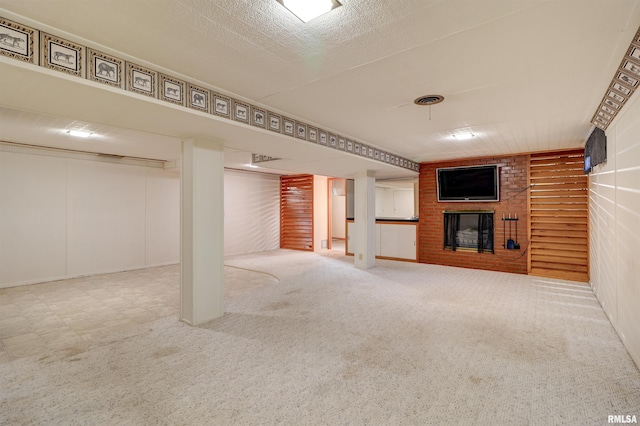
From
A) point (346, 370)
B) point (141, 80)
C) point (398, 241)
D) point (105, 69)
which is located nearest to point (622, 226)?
point (346, 370)

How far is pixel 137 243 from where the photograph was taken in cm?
636

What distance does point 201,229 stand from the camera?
3318 millimetres

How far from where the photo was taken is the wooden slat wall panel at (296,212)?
8.87 meters

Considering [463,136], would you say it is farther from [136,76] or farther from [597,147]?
[136,76]

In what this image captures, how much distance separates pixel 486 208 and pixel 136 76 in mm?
6223

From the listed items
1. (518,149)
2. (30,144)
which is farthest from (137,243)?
(518,149)

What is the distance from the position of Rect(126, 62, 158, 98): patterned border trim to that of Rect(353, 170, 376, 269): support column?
451cm

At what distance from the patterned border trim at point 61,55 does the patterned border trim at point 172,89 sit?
49 cm

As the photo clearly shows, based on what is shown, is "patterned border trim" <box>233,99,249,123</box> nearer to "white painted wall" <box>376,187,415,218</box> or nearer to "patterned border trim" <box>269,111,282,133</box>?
"patterned border trim" <box>269,111,282,133</box>

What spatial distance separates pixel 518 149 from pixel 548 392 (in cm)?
442

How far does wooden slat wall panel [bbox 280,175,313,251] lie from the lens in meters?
8.87

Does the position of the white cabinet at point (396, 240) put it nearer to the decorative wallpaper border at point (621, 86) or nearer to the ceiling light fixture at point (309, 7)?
the decorative wallpaper border at point (621, 86)

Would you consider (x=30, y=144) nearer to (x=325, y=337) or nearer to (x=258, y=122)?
(x=258, y=122)

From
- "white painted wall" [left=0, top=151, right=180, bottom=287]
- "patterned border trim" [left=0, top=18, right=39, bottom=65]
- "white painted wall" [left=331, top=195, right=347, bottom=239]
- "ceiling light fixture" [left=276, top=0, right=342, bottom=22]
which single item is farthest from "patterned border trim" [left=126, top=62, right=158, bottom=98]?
"white painted wall" [left=331, top=195, right=347, bottom=239]
